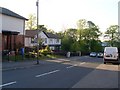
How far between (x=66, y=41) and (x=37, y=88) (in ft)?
202

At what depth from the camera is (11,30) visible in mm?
47500

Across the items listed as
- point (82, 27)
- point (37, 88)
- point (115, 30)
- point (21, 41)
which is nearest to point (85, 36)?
point (82, 27)

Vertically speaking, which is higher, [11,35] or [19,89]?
[11,35]

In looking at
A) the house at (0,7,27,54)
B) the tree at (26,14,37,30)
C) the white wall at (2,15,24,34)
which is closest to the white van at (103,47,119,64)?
the house at (0,7,27,54)

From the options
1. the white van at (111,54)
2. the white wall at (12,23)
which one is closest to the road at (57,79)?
the white van at (111,54)

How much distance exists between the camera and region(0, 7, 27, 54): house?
44.9 meters

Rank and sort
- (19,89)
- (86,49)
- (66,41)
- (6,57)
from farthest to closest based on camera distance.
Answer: (86,49), (66,41), (6,57), (19,89)

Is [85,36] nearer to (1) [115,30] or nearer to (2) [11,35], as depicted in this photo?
(1) [115,30]

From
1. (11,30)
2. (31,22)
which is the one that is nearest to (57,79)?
(11,30)

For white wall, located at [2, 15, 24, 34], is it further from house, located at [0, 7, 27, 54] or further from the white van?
the white van

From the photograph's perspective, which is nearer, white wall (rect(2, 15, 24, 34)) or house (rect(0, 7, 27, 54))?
house (rect(0, 7, 27, 54))

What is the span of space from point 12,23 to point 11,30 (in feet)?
4.51

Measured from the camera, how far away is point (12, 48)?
47.6m

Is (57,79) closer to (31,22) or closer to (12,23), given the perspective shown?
(12,23)
